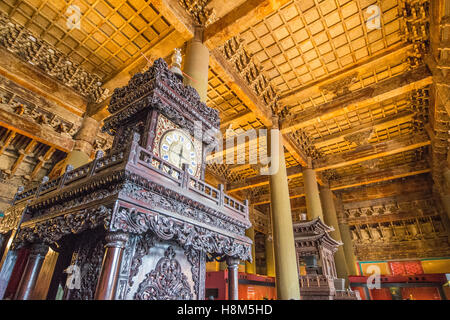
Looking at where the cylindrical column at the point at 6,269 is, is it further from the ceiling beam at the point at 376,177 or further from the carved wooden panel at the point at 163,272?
the ceiling beam at the point at 376,177

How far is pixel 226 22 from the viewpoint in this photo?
20.5 feet

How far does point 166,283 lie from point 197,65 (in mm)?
4882

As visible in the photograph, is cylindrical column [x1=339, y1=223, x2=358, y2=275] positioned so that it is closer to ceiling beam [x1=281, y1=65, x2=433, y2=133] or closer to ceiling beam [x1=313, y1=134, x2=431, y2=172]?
ceiling beam [x1=313, y1=134, x2=431, y2=172]

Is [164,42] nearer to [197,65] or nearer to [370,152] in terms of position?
[197,65]

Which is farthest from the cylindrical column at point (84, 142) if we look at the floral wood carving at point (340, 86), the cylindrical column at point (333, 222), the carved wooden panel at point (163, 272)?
the cylindrical column at point (333, 222)

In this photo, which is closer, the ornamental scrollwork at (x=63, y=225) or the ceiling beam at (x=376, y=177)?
the ornamental scrollwork at (x=63, y=225)

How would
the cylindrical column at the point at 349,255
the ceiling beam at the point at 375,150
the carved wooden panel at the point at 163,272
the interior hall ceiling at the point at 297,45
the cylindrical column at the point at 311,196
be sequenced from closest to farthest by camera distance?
1. the carved wooden panel at the point at 163,272
2. the interior hall ceiling at the point at 297,45
3. the ceiling beam at the point at 375,150
4. the cylindrical column at the point at 311,196
5. the cylindrical column at the point at 349,255

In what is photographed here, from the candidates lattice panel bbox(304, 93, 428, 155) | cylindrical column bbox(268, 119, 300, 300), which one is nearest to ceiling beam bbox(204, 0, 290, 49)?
cylindrical column bbox(268, 119, 300, 300)

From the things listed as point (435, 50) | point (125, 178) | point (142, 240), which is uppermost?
point (435, 50)

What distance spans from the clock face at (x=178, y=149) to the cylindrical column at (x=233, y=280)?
1.24m

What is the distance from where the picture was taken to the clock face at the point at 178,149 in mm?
2842
